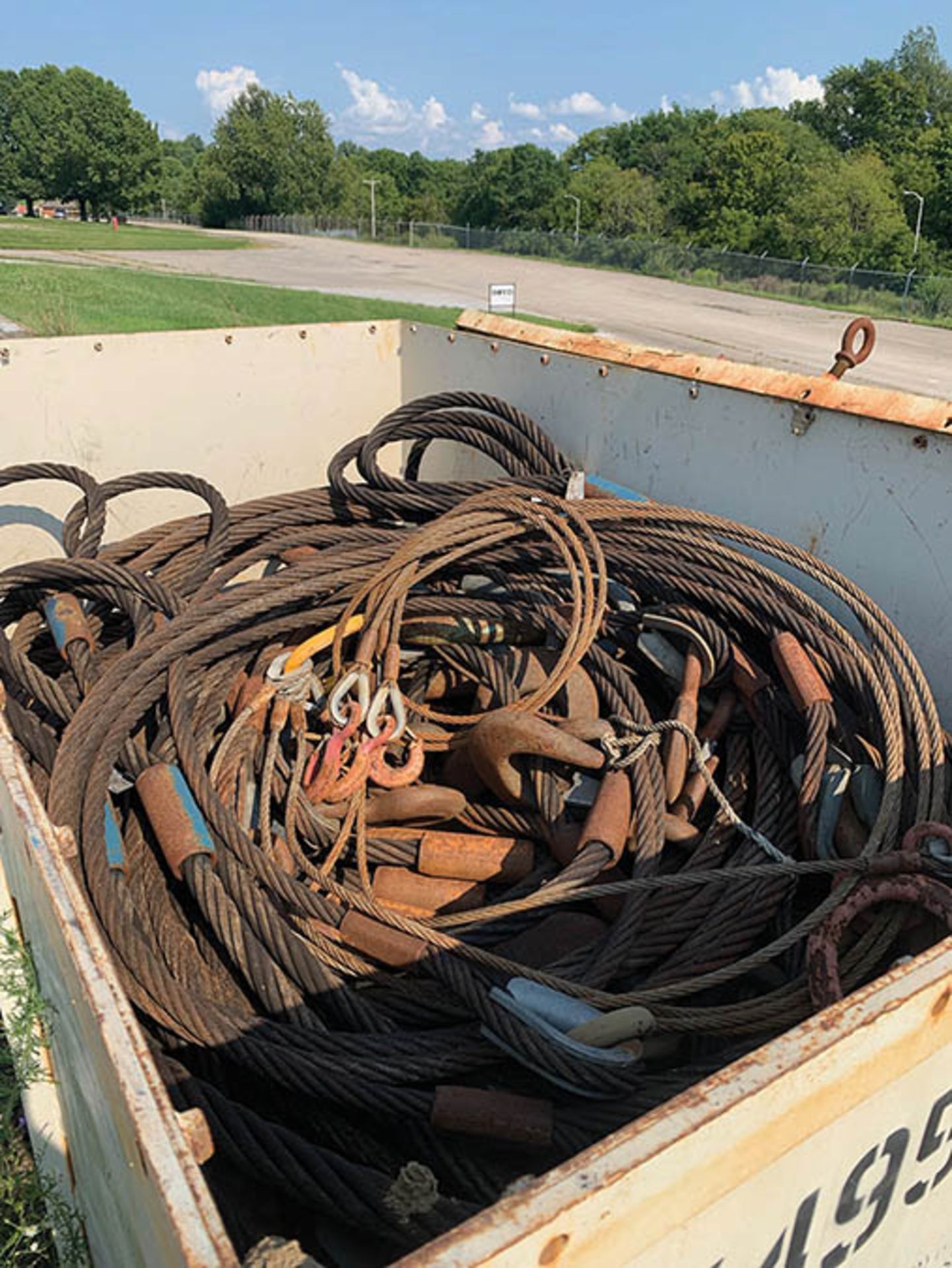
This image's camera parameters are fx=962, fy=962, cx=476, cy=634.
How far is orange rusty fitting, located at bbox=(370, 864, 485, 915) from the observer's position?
181 centimetres

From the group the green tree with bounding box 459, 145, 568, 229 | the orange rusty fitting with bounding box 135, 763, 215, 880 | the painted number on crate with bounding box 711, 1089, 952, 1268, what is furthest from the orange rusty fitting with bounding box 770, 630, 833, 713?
the green tree with bounding box 459, 145, 568, 229

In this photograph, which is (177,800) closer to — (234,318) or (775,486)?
(775,486)

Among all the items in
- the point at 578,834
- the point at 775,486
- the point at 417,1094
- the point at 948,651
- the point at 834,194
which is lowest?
the point at 417,1094

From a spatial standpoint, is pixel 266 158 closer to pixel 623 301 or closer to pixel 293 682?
pixel 623 301

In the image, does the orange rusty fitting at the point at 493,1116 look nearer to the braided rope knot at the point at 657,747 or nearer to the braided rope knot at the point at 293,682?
the braided rope knot at the point at 657,747

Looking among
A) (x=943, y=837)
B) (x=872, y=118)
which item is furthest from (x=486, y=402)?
(x=872, y=118)

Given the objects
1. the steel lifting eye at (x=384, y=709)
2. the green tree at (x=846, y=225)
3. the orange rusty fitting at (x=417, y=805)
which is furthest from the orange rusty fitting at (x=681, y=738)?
the green tree at (x=846, y=225)

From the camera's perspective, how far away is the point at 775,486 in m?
2.17

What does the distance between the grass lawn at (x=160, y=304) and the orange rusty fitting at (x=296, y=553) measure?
611 cm

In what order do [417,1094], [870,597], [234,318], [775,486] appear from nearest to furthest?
[417,1094], [870,597], [775,486], [234,318]

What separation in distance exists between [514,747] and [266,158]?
52.0 meters

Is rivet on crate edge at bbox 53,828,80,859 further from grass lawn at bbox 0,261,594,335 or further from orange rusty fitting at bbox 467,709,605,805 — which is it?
grass lawn at bbox 0,261,594,335

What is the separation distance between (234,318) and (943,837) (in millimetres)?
10768

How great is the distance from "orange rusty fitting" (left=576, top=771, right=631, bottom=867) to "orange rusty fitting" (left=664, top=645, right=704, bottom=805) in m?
0.10
